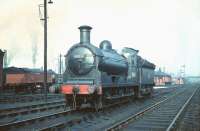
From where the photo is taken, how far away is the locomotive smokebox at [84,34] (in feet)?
56.4

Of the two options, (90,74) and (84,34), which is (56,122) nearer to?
(90,74)

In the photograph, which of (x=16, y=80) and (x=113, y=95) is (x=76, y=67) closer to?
(x=113, y=95)

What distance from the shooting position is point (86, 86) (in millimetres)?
15883

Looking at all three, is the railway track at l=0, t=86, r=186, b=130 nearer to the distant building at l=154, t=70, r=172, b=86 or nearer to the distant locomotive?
the distant locomotive

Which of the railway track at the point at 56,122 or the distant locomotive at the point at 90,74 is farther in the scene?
the distant locomotive at the point at 90,74

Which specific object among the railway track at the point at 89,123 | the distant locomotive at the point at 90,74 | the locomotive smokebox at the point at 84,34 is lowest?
the railway track at the point at 89,123

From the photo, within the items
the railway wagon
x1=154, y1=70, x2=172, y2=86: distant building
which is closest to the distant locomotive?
the railway wagon

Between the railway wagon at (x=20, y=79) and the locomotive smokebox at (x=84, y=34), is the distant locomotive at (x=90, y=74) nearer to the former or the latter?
the locomotive smokebox at (x=84, y=34)

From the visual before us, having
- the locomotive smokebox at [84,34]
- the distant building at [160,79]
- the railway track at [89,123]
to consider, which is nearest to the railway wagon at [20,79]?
the locomotive smokebox at [84,34]

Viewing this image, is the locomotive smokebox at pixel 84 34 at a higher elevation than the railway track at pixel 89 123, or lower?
higher

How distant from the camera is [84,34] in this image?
56.7 feet

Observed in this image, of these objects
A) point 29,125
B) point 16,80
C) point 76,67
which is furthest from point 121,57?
point 16,80

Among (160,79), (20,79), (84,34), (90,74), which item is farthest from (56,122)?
(160,79)

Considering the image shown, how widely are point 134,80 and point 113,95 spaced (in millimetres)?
5204
